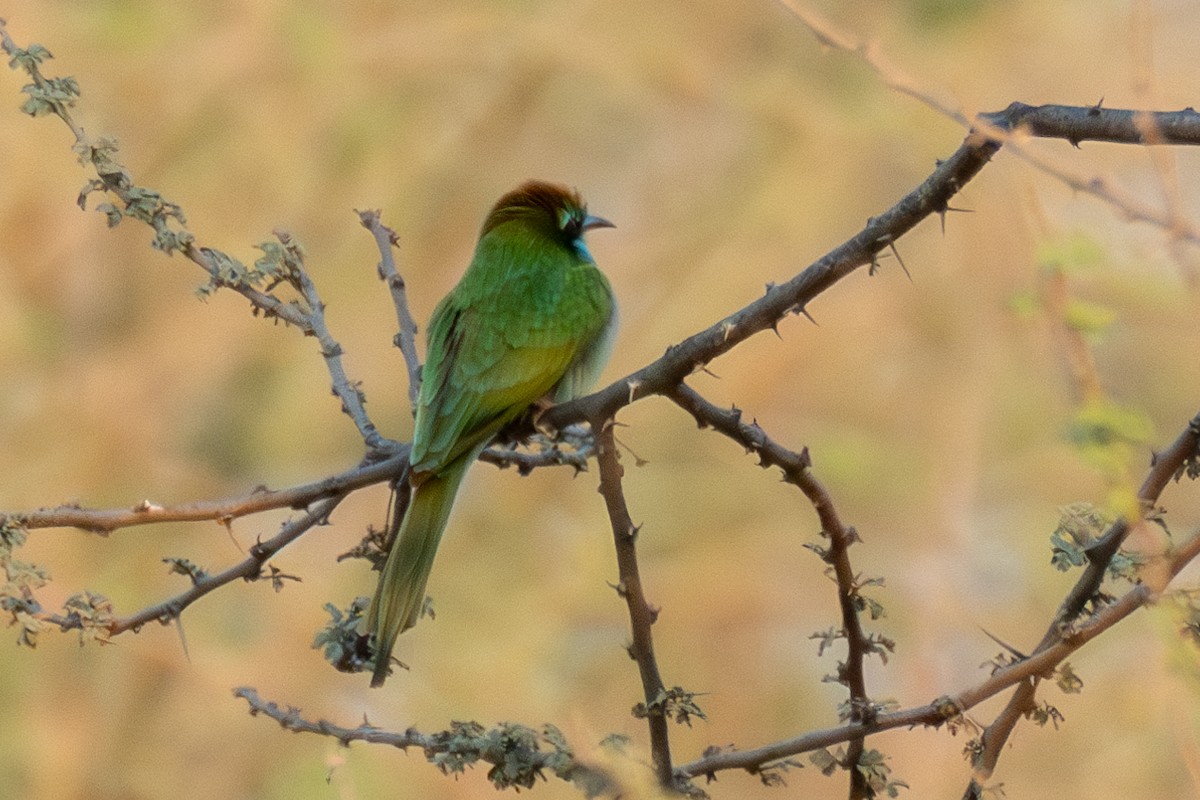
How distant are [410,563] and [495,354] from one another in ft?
1.55

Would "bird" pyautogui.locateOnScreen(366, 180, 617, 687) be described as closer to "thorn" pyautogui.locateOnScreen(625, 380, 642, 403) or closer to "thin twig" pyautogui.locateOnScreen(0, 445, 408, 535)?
"thin twig" pyautogui.locateOnScreen(0, 445, 408, 535)

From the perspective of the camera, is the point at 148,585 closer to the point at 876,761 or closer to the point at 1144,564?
the point at 876,761

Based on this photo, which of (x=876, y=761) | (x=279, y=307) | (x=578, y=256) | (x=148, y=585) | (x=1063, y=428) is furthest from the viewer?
(x=148, y=585)

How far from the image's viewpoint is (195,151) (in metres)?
4.29

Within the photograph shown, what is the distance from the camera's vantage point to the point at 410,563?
1.74 m

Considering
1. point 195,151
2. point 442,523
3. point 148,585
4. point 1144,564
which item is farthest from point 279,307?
point 195,151

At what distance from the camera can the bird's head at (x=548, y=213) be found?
103 inches

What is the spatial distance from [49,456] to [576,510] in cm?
143

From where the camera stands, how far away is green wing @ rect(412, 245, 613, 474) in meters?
1.97

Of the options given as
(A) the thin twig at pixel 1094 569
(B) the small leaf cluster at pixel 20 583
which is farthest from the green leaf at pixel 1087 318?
(B) the small leaf cluster at pixel 20 583

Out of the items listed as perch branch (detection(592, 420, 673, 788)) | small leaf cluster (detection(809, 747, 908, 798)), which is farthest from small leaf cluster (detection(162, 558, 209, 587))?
small leaf cluster (detection(809, 747, 908, 798))

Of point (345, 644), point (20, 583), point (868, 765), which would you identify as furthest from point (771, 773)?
point (20, 583)

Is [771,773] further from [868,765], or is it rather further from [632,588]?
[632,588]

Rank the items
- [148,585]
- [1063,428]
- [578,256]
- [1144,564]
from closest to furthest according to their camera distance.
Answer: [1063,428] → [1144,564] → [578,256] → [148,585]
